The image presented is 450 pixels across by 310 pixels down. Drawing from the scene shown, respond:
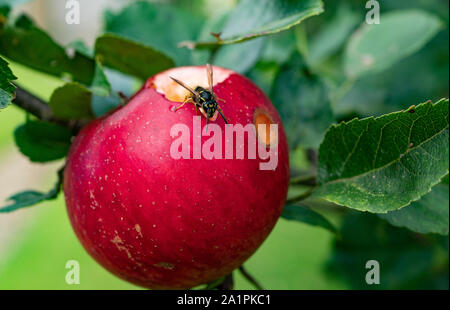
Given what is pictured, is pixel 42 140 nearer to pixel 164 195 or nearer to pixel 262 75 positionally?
pixel 164 195

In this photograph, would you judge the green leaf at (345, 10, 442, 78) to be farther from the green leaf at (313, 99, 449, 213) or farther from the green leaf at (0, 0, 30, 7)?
the green leaf at (0, 0, 30, 7)

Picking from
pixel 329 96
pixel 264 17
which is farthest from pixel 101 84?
pixel 329 96

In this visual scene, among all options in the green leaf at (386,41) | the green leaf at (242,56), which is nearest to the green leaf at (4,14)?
the green leaf at (242,56)

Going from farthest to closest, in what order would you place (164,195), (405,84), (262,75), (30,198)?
(405,84), (262,75), (30,198), (164,195)

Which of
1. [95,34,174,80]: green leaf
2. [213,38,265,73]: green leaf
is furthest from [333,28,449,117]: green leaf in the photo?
[95,34,174,80]: green leaf

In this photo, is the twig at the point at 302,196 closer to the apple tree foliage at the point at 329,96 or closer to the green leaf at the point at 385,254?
the apple tree foliage at the point at 329,96
